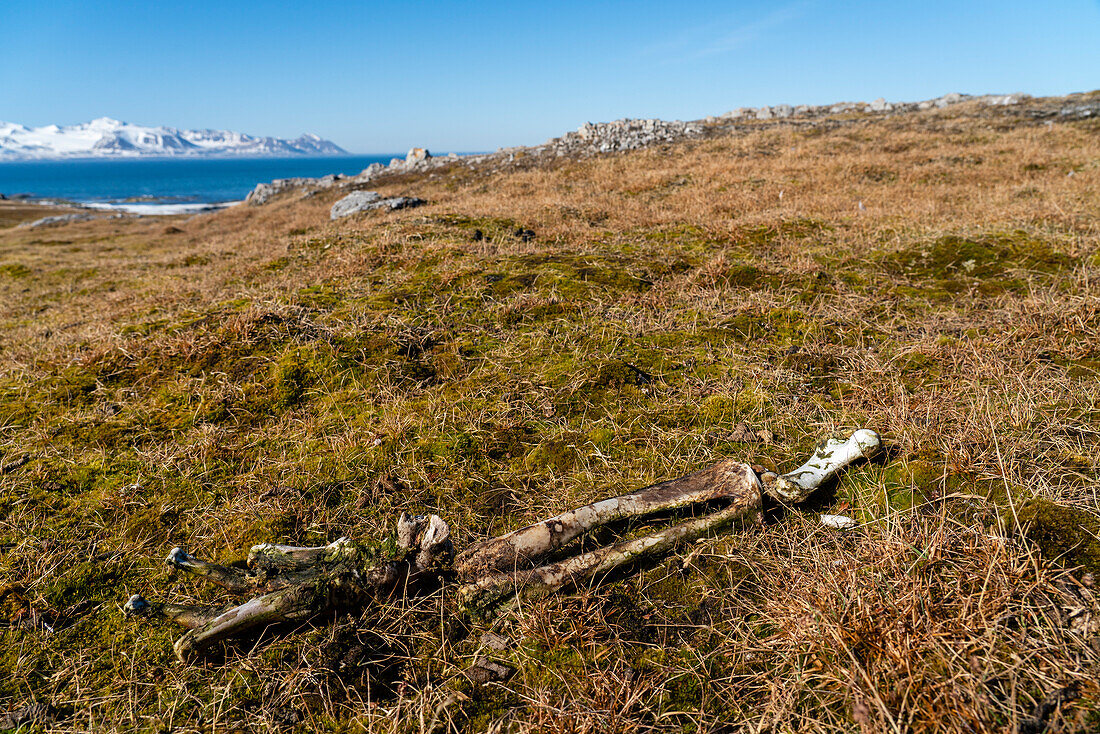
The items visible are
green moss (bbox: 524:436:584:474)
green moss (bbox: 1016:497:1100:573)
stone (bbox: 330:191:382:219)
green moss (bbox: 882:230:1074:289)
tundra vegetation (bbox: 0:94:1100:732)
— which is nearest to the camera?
tundra vegetation (bbox: 0:94:1100:732)

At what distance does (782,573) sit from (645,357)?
2704 mm

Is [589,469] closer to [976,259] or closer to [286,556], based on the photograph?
[286,556]

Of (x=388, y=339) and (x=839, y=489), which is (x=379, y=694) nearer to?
(x=839, y=489)

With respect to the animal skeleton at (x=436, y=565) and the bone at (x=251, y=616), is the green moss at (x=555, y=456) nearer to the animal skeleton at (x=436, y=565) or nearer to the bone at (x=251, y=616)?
the animal skeleton at (x=436, y=565)

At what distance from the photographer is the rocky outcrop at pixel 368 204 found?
664 inches

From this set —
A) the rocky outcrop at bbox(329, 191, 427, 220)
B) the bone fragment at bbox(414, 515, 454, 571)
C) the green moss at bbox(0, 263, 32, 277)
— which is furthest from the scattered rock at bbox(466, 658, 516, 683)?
the green moss at bbox(0, 263, 32, 277)

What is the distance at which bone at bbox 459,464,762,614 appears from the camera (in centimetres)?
267

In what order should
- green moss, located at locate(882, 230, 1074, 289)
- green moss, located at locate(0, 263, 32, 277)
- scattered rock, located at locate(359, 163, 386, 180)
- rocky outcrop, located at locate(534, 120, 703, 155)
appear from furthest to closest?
scattered rock, located at locate(359, 163, 386, 180) → rocky outcrop, located at locate(534, 120, 703, 155) → green moss, located at locate(0, 263, 32, 277) → green moss, located at locate(882, 230, 1074, 289)

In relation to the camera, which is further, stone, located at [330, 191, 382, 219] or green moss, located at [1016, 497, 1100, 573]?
stone, located at [330, 191, 382, 219]

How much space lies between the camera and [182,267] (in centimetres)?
1228

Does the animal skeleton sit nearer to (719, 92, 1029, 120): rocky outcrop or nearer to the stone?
the stone

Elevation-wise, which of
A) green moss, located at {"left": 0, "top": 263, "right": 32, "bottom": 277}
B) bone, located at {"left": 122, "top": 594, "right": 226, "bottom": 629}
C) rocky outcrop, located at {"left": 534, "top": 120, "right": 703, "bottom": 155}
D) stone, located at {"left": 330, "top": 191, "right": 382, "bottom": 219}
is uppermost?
rocky outcrop, located at {"left": 534, "top": 120, "right": 703, "bottom": 155}

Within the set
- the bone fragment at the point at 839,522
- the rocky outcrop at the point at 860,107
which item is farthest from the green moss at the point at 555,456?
the rocky outcrop at the point at 860,107

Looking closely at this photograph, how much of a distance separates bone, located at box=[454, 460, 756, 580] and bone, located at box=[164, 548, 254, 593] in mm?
1116
